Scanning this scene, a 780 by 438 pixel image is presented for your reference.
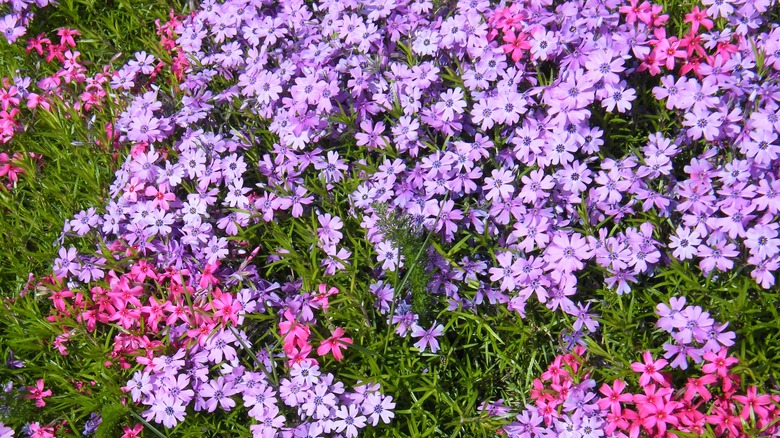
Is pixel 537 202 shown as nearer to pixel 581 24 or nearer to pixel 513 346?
pixel 513 346

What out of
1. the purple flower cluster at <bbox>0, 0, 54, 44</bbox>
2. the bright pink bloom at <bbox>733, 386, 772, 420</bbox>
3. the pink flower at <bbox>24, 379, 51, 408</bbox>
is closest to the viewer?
the bright pink bloom at <bbox>733, 386, 772, 420</bbox>

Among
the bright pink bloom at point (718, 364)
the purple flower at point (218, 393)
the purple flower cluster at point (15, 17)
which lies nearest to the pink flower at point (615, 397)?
the bright pink bloom at point (718, 364)

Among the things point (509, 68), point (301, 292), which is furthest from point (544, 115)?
point (301, 292)

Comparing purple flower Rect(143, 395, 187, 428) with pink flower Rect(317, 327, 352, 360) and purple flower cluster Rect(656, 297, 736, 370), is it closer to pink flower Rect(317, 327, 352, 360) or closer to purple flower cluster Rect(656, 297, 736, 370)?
pink flower Rect(317, 327, 352, 360)

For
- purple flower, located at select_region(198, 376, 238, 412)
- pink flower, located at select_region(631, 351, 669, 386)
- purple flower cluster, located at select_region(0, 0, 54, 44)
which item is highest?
purple flower cluster, located at select_region(0, 0, 54, 44)

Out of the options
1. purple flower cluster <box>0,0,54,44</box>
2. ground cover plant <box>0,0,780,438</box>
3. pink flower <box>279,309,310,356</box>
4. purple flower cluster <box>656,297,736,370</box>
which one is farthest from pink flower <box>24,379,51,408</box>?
purple flower cluster <box>656,297,736,370</box>

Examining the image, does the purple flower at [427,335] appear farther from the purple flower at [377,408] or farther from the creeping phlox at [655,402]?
the creeping phlox at [655,402]

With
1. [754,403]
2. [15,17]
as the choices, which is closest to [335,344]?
[754,403]
